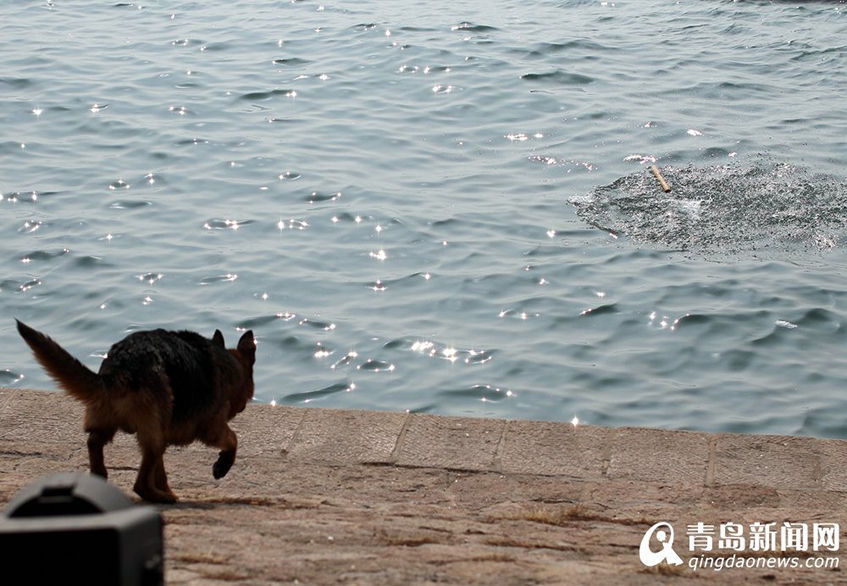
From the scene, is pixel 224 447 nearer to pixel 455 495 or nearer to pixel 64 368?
pixel 64 368

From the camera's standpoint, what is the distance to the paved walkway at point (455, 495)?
488 centimetres

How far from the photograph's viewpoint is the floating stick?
13.1m

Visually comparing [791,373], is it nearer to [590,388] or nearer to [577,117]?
[590,388]

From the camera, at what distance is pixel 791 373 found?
9859mm

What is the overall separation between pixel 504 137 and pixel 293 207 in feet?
9.96

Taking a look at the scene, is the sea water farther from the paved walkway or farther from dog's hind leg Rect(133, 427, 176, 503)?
dog's hind leg Rect(133, 427, 176, 503)

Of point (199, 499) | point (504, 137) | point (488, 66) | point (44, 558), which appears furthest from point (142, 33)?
point (44, 558)
